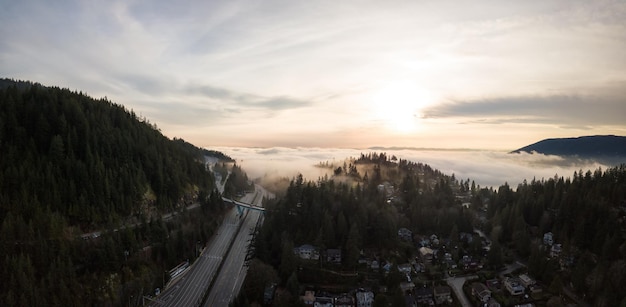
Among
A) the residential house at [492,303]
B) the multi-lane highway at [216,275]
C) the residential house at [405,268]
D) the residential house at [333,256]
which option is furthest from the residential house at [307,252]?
the residential house at [492,303]

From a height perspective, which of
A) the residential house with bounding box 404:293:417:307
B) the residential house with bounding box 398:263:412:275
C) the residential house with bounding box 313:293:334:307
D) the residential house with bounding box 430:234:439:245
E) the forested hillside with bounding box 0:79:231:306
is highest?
the forested hillside with bounding box 0:79:231:306

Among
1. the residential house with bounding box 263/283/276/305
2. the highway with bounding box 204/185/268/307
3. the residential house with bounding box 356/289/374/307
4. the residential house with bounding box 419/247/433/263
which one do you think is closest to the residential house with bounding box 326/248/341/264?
the residential house with bounding box 356/289/374/307

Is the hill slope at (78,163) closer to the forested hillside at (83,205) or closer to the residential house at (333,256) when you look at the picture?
the forested hillside at (83,205)

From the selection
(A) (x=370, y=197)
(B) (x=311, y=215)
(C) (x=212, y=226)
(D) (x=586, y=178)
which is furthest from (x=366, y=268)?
(D) (x=586, y=178)

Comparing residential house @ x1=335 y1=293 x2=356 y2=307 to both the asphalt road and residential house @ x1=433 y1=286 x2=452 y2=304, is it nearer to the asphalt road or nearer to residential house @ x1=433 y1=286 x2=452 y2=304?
residential house @ x1=433 y1=286 x2=452 y2=304

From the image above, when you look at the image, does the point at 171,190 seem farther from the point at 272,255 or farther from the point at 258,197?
the point at 258,197

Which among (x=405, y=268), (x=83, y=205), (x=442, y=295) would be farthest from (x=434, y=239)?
(x=83, y=205)

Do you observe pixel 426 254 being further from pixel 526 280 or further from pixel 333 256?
pixel 333 256
